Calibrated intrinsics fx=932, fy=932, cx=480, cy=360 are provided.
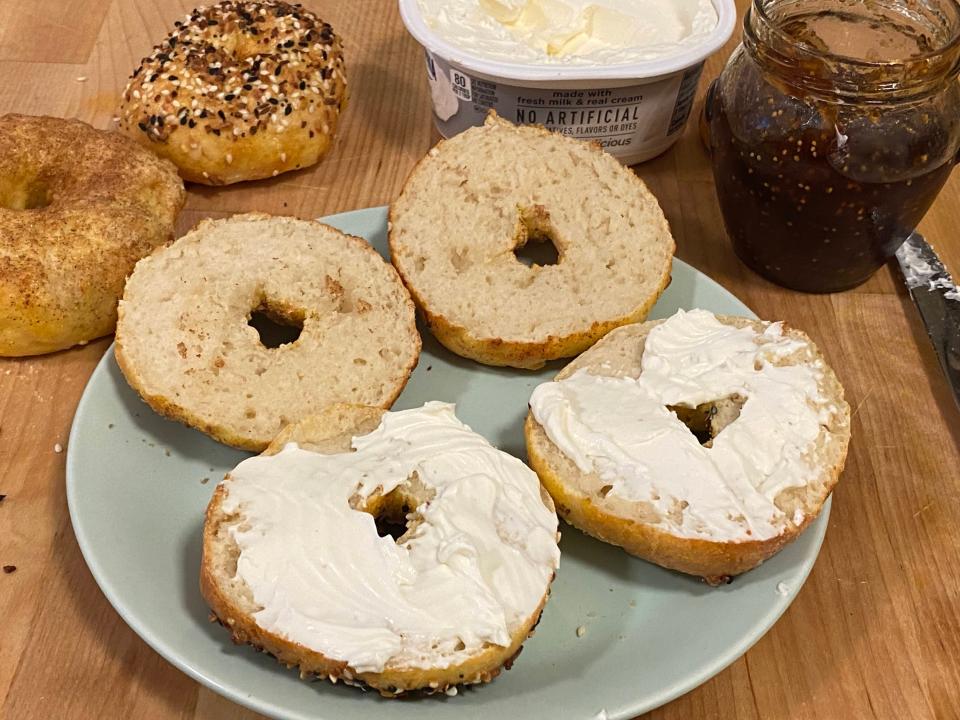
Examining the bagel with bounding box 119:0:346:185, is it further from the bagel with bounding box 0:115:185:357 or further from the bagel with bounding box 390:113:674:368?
the bagel with bounding box 390:113:674:368

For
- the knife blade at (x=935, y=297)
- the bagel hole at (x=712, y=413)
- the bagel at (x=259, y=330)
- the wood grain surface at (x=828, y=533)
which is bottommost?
the wood grain surface at (x=828, y=533)

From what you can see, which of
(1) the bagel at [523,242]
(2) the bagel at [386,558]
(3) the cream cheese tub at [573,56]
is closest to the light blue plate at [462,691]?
(2) the bagel at [386,558]

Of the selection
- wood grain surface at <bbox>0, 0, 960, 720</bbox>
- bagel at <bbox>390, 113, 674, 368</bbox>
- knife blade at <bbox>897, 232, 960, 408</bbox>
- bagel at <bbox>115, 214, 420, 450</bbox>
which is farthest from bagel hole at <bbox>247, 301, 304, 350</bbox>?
knife blade at <bbox>897, 232, 960, 408</bbox>

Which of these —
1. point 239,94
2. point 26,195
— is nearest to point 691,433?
point 239,94

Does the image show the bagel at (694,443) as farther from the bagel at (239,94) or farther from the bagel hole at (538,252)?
the bagel at (239,94)

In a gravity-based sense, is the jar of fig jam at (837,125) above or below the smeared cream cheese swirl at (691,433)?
above

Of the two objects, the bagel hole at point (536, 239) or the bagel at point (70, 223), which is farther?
the bagel hole at point (536, 239)

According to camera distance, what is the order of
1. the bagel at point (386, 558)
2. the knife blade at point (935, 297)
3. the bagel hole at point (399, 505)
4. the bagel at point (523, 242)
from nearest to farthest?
the bagel at point (386, 558), the bagel hole at point (399, 505), the bagel at point (523, 242), the knife blade at point (935, 297)

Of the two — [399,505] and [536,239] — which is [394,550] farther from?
[536,239]
